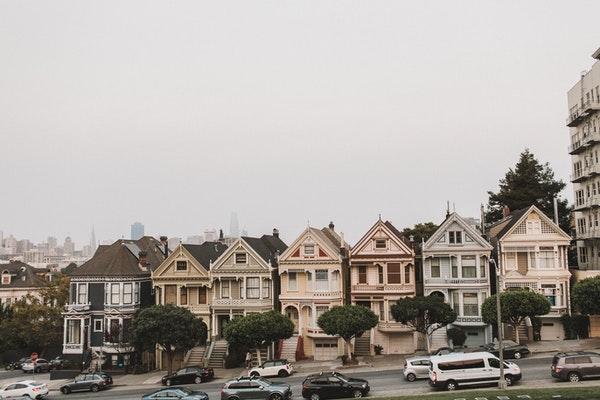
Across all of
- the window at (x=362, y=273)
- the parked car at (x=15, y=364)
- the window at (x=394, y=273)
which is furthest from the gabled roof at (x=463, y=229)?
the parked car at (x=15, y=364)

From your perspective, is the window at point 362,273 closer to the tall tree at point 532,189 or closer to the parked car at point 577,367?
the parked car at point 577,367

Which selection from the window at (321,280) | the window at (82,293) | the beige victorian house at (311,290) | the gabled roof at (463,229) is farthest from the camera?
the window at (82,293)

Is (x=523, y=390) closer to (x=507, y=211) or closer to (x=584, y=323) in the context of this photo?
(x=584, y=323)

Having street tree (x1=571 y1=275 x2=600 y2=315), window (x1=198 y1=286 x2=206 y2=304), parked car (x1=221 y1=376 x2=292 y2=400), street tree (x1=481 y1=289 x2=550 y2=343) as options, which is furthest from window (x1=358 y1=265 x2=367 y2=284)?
parked car (x1=221 y1=376 x2=292 y2=400)

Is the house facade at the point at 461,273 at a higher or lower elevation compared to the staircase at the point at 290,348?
higher

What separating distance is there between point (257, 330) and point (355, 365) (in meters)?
8.63

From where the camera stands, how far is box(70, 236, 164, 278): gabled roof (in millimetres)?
57537

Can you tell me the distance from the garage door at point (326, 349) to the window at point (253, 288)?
290 inches

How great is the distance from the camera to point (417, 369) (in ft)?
127

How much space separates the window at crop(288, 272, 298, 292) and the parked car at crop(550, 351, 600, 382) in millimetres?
25864

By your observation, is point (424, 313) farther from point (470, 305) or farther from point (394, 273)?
point (470, 305)

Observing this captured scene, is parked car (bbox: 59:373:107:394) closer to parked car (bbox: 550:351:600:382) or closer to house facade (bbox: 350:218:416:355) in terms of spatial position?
house facade (bbox: 350:218:416:355)

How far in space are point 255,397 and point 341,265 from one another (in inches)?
825

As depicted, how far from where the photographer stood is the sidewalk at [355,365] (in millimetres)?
45562
